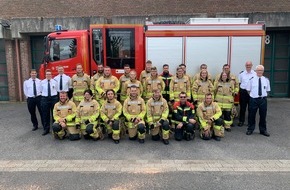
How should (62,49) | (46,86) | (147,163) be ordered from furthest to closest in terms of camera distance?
(62,49), (46,86), (147,163)

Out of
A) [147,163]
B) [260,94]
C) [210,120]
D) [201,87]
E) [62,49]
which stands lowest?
[147,163]

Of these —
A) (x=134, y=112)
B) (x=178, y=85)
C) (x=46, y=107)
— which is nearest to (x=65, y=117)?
(x=46, y=107)

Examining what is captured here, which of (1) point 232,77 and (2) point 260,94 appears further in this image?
(1) point 232,77

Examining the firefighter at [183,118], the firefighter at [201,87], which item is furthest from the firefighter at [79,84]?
the firefighter at [201,87]

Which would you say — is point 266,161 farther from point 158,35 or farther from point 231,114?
point 158,35

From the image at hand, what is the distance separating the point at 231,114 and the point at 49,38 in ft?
19.0

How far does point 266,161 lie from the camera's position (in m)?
5.60

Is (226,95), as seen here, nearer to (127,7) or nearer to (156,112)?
(156,112)

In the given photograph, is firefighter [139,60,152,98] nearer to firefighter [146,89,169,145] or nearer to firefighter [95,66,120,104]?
firefighter [95,66,120,104]

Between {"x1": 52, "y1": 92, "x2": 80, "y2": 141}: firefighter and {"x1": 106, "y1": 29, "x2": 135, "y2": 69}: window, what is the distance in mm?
1933

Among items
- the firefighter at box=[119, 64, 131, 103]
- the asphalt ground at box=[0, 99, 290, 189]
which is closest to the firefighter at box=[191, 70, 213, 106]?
the asphalt ground at box=[0, 99, 290, 189]

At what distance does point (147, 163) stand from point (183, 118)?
174cm

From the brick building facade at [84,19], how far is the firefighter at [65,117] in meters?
5.58

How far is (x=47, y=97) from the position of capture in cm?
767
